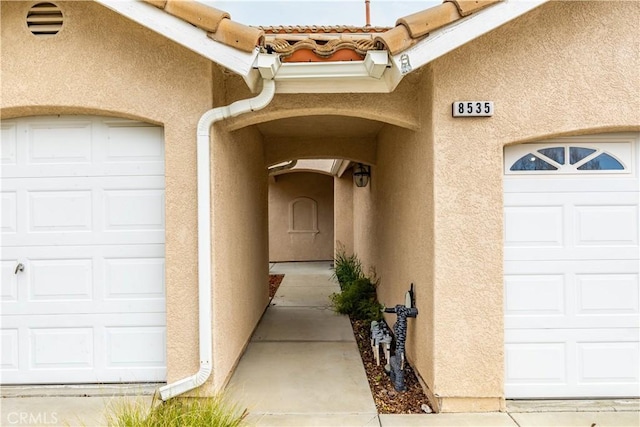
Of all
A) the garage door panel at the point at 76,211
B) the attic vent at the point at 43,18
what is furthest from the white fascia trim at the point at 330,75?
the attic vent at the point at 43,18

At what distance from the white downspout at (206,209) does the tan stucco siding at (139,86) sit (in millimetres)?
142

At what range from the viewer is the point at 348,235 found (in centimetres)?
1575

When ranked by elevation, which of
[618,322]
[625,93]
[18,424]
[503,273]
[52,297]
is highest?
[625,93]

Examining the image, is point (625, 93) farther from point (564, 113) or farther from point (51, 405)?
point (51, 405)

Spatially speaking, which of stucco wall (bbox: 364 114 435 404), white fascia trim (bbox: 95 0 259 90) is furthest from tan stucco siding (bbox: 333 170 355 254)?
white fascia trim (bbox: 95 0 259 90)

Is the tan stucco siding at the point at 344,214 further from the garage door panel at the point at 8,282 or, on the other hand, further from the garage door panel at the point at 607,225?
the garage door panel at the point at 8,282

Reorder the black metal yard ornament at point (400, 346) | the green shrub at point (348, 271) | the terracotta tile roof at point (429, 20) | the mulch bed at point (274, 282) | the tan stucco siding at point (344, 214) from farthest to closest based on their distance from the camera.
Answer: the tan stucco siding at point (344, 214) < the green shrub at point (348, 271) < the mulch bed at point (274, 282) < the black metal yard ornament at point (400, 346) < the terracotta tile roof at point (429, 20)

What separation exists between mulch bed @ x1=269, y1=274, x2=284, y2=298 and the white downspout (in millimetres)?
6669

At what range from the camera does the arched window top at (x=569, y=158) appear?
475 centimetres

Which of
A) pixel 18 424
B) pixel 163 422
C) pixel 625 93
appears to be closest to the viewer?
pixel 163 422

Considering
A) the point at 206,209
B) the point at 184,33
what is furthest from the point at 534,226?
the point at 184,33

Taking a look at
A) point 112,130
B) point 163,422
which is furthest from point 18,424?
point 112,130

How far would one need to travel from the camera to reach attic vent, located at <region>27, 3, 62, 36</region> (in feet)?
15.1

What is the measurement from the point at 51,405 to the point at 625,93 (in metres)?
7.91
